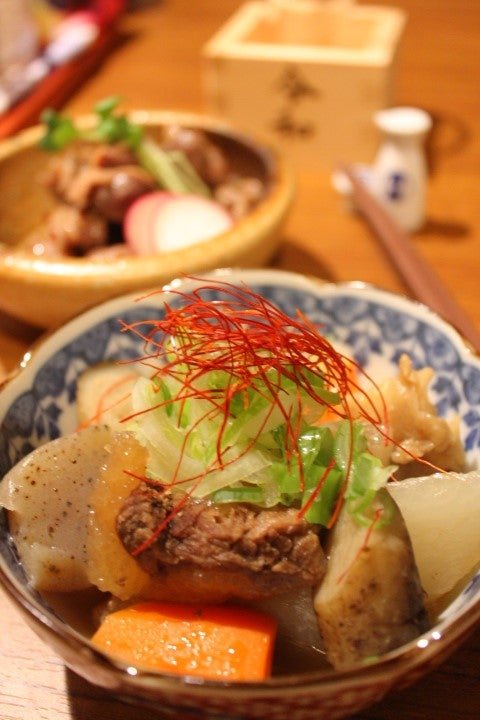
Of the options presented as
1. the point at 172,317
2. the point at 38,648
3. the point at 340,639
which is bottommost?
the point at 38,648

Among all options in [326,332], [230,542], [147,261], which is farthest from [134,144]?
[230,542]

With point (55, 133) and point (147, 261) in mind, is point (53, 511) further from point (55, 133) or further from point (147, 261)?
point (55, 133)

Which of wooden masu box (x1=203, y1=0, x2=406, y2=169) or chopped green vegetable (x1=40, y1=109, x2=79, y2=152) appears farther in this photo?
wooden masu box (x1=203, y1=0, x2=406, y2=169)

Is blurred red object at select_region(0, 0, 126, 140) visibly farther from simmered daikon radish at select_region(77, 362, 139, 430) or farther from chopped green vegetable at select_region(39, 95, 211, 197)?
simmered daikon radish at select_region(77, 362, 139, 430)

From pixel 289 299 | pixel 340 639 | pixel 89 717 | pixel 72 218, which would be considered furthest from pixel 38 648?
pixel 72 218

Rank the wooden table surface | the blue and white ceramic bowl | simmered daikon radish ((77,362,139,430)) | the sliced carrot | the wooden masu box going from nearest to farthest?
the blue and white ceramic bowl
the sliced carrot
the wooden table surface
simmered daikon radish ((77,362,139,430))
the wooden masu box

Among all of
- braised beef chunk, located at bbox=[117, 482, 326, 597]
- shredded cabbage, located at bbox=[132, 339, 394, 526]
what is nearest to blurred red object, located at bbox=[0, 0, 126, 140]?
shredded cabbage, located at bbox=[132, 339, 394, 526]

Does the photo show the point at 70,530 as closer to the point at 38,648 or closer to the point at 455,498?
the point at 38,648
